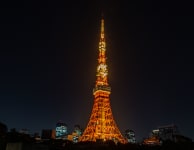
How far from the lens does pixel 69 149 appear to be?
76.6 feet

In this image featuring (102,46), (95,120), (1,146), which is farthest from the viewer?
(102,46)

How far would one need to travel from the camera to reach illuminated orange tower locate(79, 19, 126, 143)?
37.7 metres

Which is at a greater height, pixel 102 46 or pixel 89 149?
pixel 102 46

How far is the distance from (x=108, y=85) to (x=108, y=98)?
2.28 metres

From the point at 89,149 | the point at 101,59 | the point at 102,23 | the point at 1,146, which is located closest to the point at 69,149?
the point at 89,149

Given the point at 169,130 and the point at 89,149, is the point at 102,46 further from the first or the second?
the point at 169,130

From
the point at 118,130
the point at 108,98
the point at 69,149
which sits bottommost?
the point at 69,149

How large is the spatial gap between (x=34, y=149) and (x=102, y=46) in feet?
126

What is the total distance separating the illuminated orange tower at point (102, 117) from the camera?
37.7 m

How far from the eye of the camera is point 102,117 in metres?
39.0

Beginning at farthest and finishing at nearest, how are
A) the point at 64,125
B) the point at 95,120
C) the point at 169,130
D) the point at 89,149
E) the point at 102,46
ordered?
the point at 64,125 → the point at 169,130 → the point at 102,46 → the point at 95,120 → the point at 89,149

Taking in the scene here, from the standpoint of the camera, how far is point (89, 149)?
22.8 metres

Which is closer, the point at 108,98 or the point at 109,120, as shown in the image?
the point at 109,120

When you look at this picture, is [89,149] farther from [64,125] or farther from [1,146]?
[64,125]
